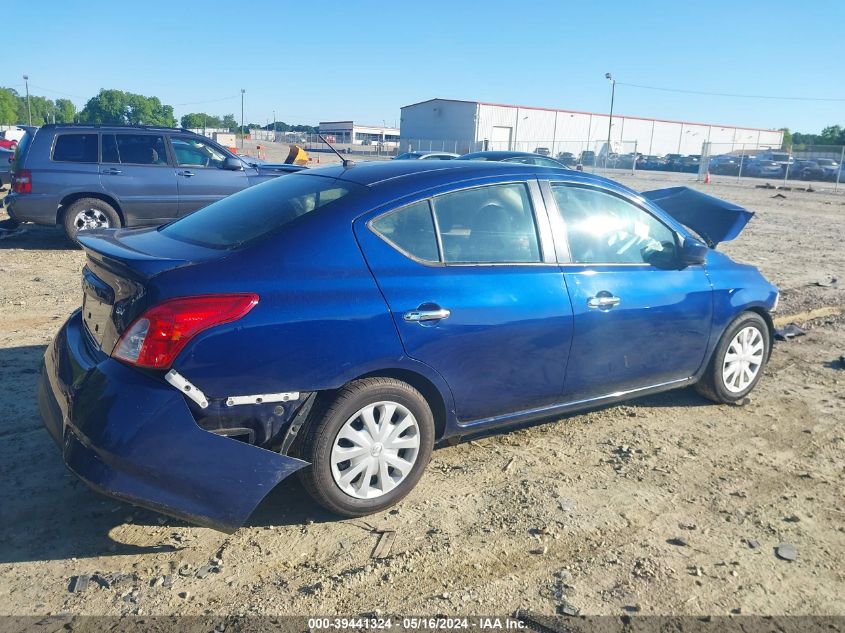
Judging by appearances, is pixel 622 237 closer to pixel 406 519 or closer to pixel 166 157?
pixel 406 519

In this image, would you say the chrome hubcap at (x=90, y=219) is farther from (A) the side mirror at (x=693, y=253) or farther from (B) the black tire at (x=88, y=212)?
(A) the side mirror at (x=693, y=253)

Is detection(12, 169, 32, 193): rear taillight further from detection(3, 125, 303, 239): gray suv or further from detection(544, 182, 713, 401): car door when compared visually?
detection(544, 182, 713, 401): car door

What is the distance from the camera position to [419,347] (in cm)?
334

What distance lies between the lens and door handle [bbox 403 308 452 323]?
3311 millimetres

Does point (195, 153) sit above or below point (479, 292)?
above

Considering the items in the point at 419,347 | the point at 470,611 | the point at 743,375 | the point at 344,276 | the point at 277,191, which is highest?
the point at 277,191

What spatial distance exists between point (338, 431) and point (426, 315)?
2.28 feet

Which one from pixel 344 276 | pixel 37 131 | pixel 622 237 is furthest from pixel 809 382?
pixel 37 131

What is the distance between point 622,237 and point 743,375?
1604 millimetres

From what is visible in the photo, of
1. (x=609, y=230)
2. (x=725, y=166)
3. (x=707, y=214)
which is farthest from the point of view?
(x=725, y=166)

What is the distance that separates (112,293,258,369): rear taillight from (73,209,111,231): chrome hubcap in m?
8.00

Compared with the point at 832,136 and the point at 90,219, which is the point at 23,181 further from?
the point at 832,136

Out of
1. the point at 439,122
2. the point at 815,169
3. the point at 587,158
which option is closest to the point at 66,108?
the point at 439,122

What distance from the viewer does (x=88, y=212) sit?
1003 cm
